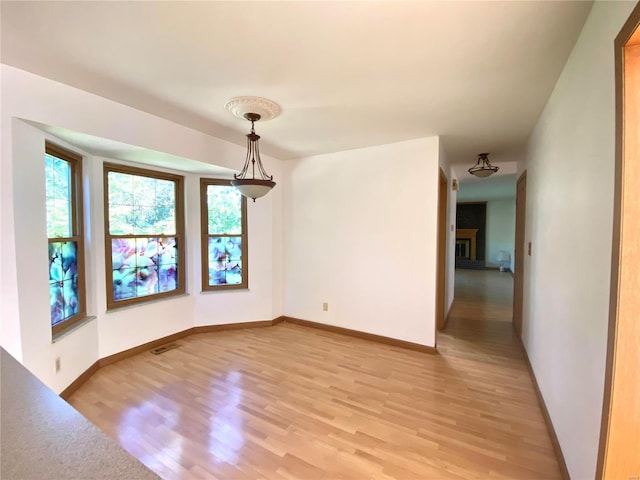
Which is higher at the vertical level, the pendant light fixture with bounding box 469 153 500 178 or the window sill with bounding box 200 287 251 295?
the pendant light fixture with bounding box 469 153 500 178

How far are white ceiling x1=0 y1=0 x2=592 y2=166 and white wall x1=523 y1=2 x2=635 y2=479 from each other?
0.26m

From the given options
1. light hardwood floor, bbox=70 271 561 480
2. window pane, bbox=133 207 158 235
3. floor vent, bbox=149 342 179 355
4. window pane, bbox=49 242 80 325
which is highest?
window pane, bbox=133 207 158 235

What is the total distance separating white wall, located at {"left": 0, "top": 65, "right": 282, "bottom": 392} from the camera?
1.87 m

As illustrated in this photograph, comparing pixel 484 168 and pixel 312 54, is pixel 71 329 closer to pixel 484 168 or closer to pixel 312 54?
pixel 312 54

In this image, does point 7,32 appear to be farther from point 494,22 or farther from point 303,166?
point 303,166

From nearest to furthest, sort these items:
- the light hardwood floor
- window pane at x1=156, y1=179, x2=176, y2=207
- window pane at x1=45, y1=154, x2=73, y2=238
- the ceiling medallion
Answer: the light hardwood floor
the ceiling medallion
window pane at x1=45, y1=154, x2=73, y2=238
window pane at x1=156, y1=179, x2=176, y2=207

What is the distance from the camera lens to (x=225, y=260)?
13.2 ft

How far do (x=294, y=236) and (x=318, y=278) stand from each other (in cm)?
72

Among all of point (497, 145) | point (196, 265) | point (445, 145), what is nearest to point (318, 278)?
point (196, 265)

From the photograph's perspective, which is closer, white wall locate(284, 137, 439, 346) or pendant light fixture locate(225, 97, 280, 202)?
pendant light fixture locate(225, 97, 280, 202)

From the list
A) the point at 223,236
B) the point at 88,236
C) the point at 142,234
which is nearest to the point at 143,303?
the point at 142,234

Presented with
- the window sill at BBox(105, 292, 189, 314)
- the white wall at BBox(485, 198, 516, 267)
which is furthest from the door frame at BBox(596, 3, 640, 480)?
the white wall at BBox(485, 198, 516, 267)

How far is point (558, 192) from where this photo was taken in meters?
1.88

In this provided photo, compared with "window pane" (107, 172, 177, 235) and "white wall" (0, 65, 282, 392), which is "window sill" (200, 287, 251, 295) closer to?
"white wall" (0, 65, 282, 392)
